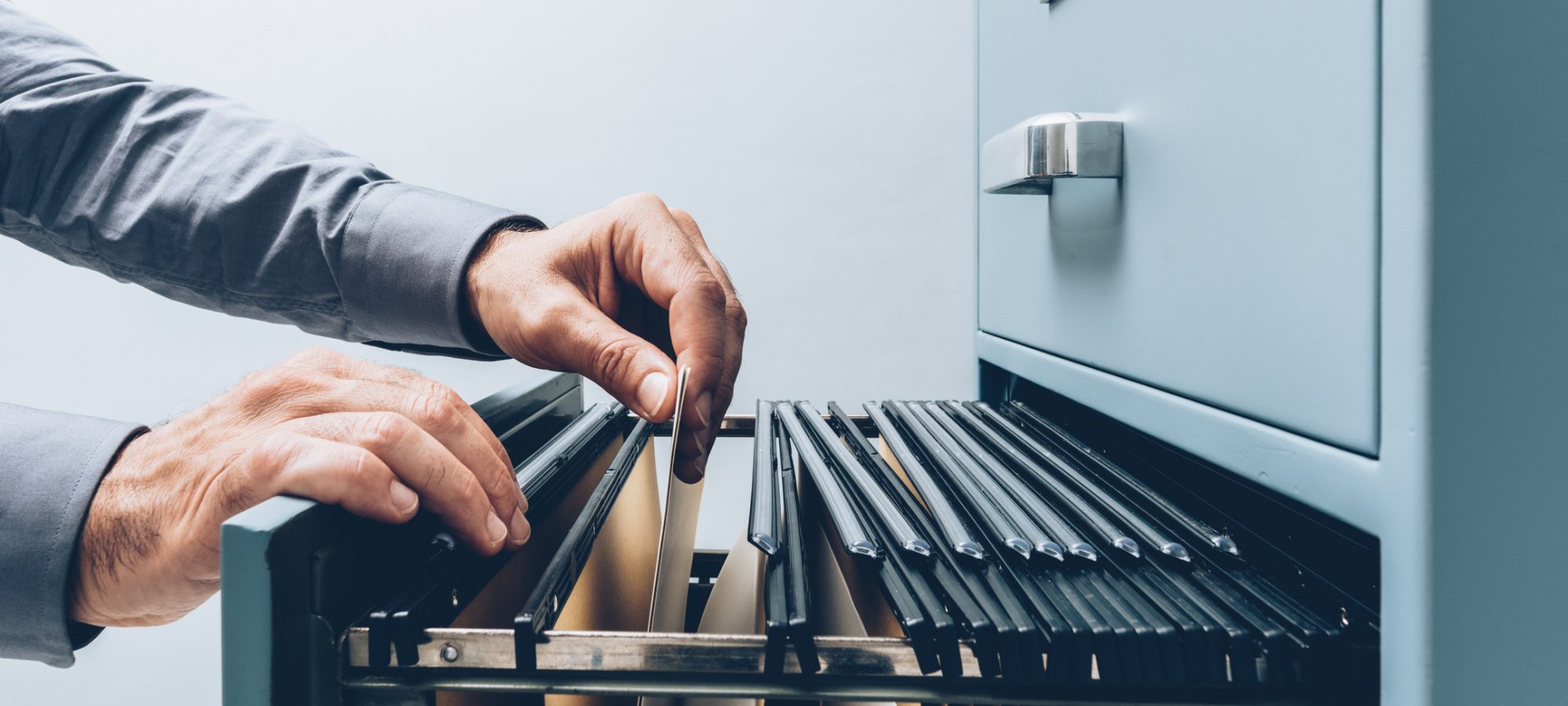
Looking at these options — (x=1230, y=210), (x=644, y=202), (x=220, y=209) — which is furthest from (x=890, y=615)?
(x=220, y=209)

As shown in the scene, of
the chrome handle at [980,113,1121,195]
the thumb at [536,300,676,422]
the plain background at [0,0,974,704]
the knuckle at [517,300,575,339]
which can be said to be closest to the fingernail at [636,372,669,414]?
the thumb at [536,300,676,422]

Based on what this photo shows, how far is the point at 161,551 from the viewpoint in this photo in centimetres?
38

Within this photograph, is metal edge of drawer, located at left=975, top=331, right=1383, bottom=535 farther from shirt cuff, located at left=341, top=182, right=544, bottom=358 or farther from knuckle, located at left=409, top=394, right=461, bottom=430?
shirt cuff, located at left=341, top=182, right=544, bottom=358

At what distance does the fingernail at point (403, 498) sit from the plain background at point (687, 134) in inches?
54.2

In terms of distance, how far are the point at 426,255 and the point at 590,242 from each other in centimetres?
17

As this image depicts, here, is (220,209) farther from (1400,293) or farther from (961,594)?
(1400,293)

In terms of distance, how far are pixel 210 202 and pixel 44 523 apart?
0.44m

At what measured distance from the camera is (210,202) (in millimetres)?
746

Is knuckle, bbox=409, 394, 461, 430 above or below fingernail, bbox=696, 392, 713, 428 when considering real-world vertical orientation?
above

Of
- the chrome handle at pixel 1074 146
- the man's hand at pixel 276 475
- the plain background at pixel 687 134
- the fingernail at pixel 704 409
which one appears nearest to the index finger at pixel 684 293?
the fingernail at pixel 704 409

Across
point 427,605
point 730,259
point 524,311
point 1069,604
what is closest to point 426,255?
point 524,311

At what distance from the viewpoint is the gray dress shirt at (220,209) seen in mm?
696

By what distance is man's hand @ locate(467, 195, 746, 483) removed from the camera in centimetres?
49

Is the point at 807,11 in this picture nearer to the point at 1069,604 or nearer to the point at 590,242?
the point at 590,242
